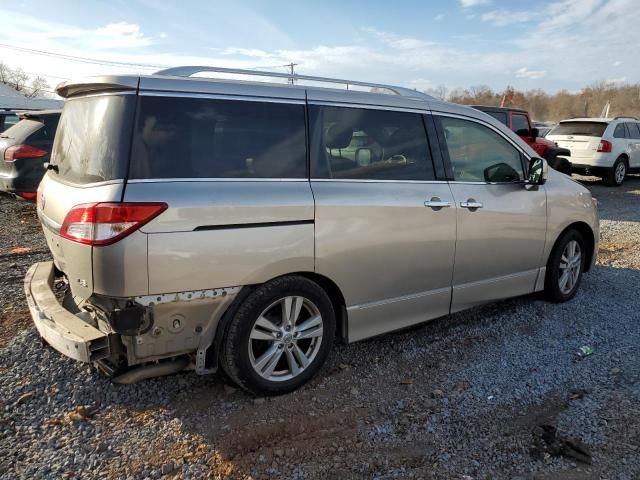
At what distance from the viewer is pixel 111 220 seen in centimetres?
260

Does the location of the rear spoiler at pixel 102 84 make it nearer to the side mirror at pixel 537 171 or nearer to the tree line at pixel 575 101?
the side mirror at pixel 537 171

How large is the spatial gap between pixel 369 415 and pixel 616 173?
47.8 feet

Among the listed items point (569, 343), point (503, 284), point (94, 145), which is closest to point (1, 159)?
point (94, 145)

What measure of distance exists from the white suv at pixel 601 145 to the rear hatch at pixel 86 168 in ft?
47.8

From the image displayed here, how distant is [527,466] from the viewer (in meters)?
2.74

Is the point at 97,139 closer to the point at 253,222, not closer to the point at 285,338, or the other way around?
the point at 253,222

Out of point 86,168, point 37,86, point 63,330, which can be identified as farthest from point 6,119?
point 37,86

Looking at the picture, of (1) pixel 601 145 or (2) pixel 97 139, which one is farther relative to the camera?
(1) pixel 601 145

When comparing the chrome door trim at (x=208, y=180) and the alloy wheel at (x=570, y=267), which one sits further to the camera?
the alloy wheel at (x=570, y=267)

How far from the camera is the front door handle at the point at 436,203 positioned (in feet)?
12.4

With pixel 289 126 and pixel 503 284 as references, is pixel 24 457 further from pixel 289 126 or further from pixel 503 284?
pixel 503 284

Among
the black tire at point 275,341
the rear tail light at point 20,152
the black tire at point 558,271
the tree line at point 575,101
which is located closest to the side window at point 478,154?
the black tire at point 558,271

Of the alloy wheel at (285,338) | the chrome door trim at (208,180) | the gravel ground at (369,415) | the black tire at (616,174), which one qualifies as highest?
the chrome door trim at (208,180)

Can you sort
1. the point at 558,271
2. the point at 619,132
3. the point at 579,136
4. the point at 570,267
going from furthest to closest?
the point at 619,132 → the point at 579,136 → the point at 570,267 → the point at 558,271
